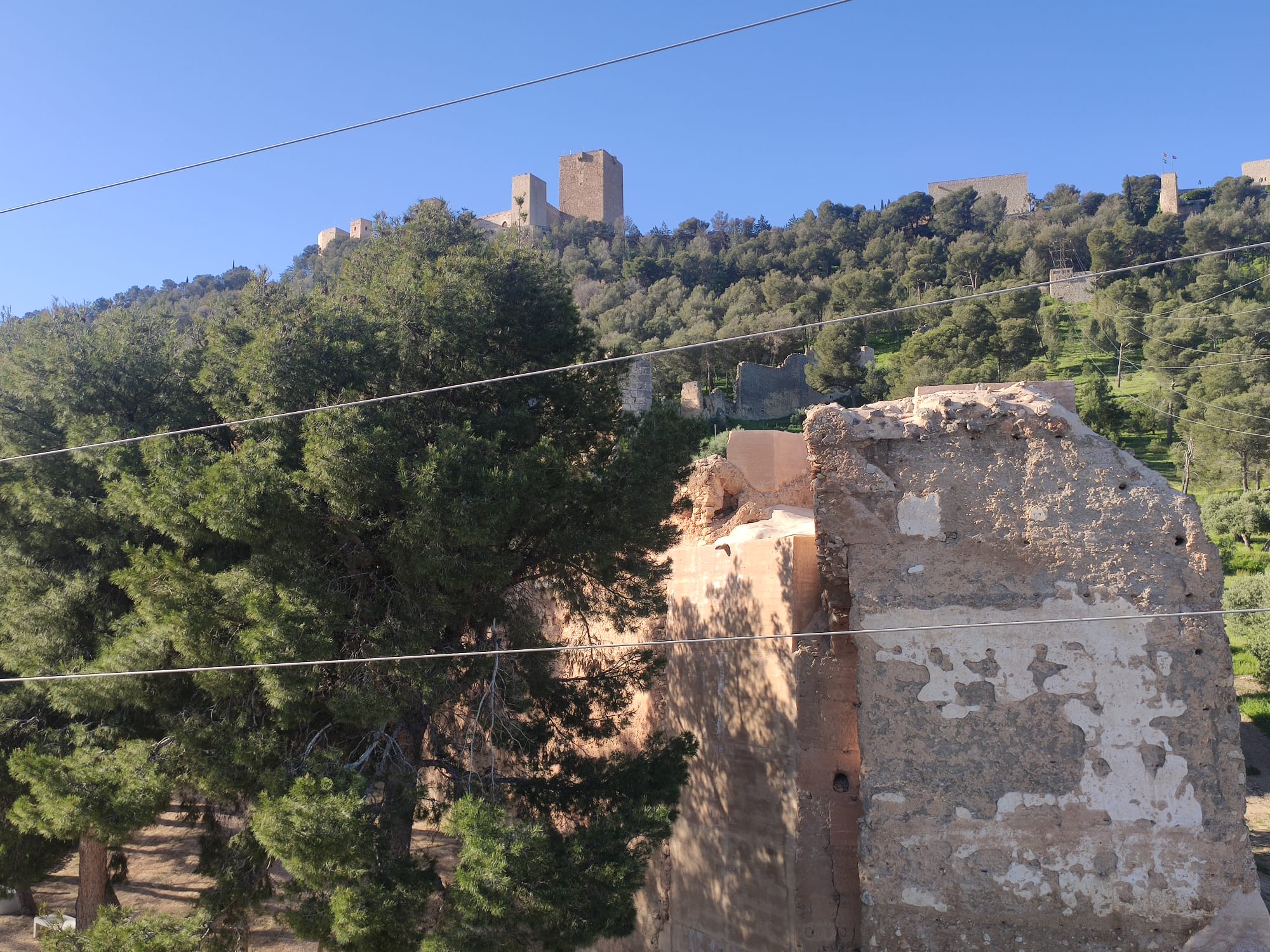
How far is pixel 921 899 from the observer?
6.22 meters

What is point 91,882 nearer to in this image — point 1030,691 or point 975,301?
point 1030,691

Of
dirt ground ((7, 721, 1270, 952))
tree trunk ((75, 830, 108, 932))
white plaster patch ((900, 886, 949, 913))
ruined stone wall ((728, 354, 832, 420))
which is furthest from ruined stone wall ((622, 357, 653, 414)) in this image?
white plaster patch ((900, 886, 949, 913))

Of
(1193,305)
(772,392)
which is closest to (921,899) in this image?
(772,392)

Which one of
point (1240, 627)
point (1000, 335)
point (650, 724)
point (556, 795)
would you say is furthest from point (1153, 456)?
point (556, 795)

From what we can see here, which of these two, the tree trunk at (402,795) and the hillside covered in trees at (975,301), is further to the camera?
the hillside covered in trees at (975,301)

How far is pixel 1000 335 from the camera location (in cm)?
3356

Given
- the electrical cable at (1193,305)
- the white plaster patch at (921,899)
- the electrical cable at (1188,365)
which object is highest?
the electrical cable at (1193,305)

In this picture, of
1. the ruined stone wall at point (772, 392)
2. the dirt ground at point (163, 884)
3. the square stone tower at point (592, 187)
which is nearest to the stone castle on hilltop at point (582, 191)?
the square stone tower at point (592, 187)

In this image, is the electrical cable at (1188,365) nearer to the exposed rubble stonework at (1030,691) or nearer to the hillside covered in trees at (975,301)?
the hillside covered in trees at (975,301)

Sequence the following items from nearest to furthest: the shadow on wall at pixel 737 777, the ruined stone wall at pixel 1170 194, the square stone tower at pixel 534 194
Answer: the shadow on wall at pixel 737 777
the ruined stone wall at pixel 1170 194
the square stone tower at pixel 534 194

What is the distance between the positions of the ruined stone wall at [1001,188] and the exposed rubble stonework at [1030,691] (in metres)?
71.4

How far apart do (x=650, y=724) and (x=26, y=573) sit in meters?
6.37

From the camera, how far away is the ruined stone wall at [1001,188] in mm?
72438

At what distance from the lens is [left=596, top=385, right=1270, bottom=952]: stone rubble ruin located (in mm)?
5871
